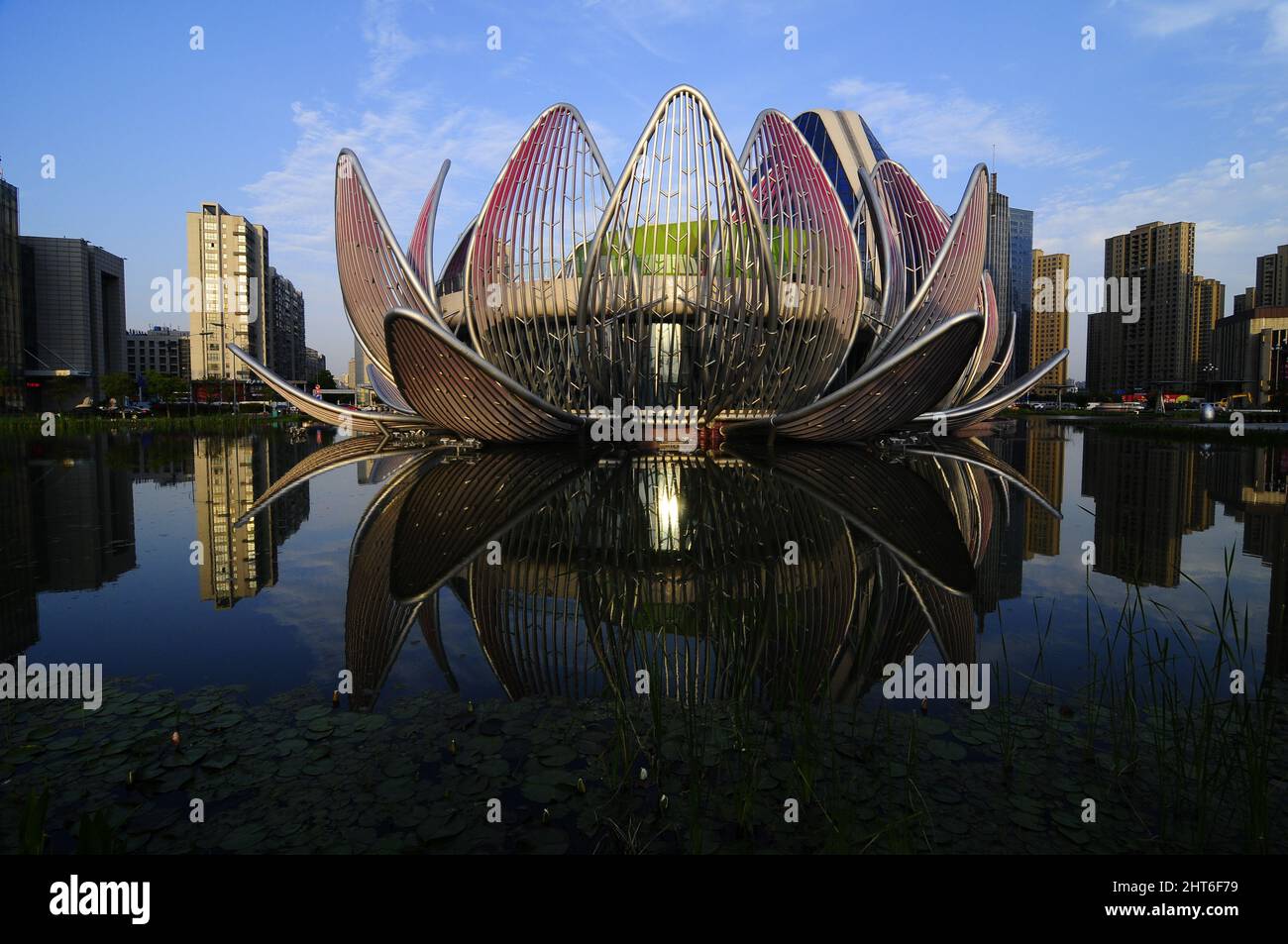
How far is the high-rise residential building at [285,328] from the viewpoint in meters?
98.3

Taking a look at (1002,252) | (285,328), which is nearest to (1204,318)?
(1002,252)

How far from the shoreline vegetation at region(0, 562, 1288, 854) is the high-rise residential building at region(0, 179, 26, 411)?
5926cm

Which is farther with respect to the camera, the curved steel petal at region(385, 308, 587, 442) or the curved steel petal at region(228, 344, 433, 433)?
the curved steel petal at region(228, 344, 433, 433)

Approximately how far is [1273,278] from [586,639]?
108 metres

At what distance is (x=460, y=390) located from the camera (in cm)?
1455

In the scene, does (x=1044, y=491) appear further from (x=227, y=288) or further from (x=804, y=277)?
(x=227, y=288)

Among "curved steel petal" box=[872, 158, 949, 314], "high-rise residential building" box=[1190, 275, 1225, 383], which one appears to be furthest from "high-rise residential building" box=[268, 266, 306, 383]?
"high-rise residential building" box=[1190, 275, 1225, 383]

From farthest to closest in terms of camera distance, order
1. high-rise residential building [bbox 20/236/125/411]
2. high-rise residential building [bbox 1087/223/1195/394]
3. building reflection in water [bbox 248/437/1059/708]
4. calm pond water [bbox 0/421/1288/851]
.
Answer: high-rise residential building [bbox 1087/223/1195/394], high-rise residential building [bbox 20/236/125/411], building reflection in water [bbox 248/437/1059/708], calm pond water [bbox 0/421/1288/851]

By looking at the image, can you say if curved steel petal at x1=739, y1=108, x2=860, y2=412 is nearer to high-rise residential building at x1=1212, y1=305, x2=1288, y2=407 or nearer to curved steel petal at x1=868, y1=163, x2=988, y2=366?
curved steel petal at x1=868, y1=163, x2=988, y2=366

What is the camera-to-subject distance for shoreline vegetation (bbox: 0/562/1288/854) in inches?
100
